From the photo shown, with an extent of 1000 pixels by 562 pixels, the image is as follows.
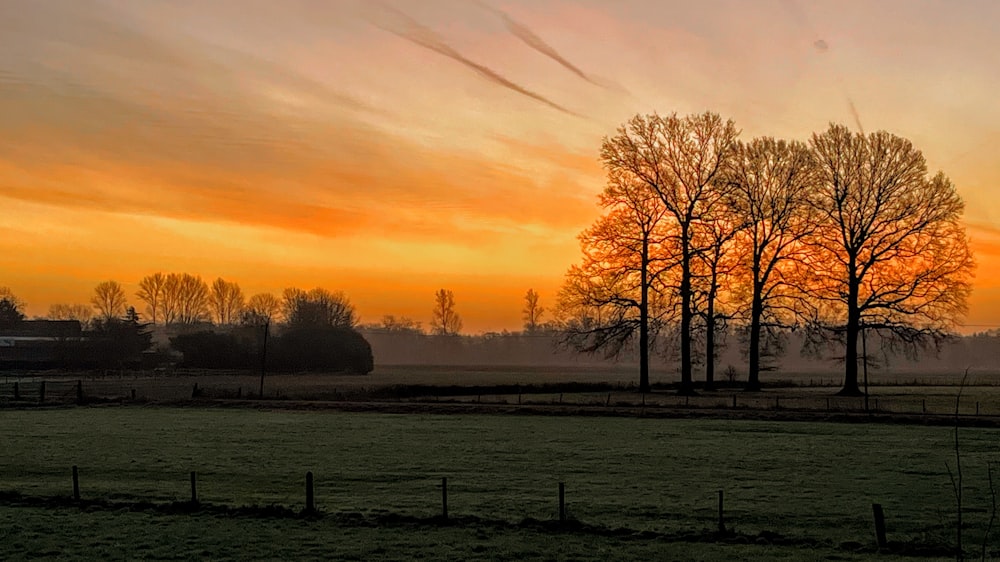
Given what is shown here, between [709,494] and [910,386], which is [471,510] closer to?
[709,494]

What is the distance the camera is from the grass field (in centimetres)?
2319

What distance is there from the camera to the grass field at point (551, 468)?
23.2 meters

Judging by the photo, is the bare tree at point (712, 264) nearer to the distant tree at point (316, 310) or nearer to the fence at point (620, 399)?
the fence at point (620, 399)

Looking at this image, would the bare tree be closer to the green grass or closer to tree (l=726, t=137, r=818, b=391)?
tree (l=726, t=137, r=818, b=391)

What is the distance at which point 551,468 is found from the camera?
31.7 m

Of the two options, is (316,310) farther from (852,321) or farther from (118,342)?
(852,321)

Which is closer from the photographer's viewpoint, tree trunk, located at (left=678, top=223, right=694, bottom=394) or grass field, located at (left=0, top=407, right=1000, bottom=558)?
grass field, located at (left=0, top=407, right=1000, bottom=558)

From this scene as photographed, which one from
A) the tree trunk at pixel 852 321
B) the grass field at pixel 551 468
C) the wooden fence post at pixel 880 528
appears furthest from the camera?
the tree trunk at pixel 852 321

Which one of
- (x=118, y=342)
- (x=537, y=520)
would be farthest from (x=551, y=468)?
(x=118, y=342)

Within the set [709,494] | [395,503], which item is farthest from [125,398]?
[709,494]

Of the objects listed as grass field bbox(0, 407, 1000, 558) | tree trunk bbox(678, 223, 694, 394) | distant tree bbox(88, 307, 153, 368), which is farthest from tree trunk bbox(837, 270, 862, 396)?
distant tree bbox(88, 307, 153, 368)

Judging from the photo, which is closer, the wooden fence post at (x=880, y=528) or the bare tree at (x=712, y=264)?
the wooden fence post at (x=880, y=528)

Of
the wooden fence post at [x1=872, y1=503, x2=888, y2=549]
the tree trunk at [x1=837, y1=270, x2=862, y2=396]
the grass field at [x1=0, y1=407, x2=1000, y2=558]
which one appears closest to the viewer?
the wooden fence post at [x1=872, y1=503, x2=888, y2=549]

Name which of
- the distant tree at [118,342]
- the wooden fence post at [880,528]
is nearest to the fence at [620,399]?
the wooden fence post at [880,528]
